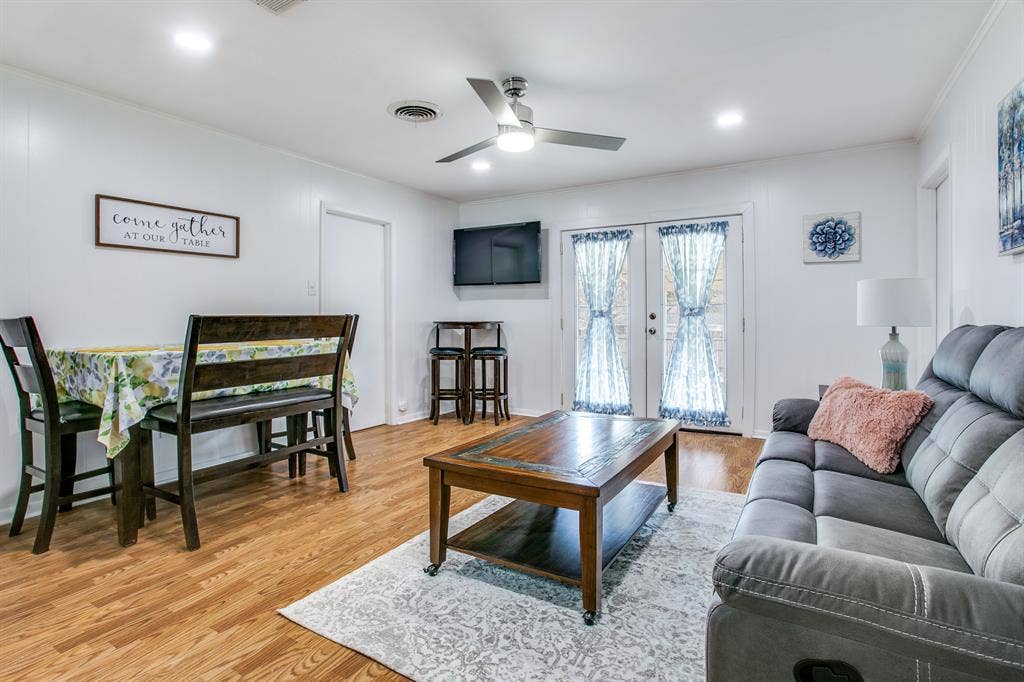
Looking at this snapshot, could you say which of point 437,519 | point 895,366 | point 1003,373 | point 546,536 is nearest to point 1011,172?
point 1003,373

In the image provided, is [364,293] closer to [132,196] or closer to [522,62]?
[132,196]

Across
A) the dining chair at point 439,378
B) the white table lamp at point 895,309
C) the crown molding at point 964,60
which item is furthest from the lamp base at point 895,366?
the dining chair at point 439,378

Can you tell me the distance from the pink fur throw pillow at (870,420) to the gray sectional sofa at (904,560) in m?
0.04

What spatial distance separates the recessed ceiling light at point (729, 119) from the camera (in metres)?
3.42

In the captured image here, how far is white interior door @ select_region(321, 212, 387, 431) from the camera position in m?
4.52

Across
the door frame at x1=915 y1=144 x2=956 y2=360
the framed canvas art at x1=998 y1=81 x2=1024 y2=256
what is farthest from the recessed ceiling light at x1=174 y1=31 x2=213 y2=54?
the door frame at x1=915 y1=144 x2=956 y2=360

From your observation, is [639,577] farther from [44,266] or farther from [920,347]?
[44,266]

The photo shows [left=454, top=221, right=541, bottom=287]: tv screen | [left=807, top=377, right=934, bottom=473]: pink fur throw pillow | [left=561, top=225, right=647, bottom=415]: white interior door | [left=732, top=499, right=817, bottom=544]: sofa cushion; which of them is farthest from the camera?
[left=454, top=221, right=541, bottom=287]: tv screen

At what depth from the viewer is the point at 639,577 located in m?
2.06

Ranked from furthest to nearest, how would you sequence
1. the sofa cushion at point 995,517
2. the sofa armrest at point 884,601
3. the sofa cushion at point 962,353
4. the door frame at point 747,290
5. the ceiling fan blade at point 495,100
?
the door frame at point 747,290 < the ceiling fan blade at point 495,100 < the sofa cushion at point 962,353 < the sofa cushion at point 995,517 < the sofa armrest at point 884,601

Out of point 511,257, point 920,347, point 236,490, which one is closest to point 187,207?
point 236,490

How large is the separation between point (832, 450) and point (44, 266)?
409 centimetres

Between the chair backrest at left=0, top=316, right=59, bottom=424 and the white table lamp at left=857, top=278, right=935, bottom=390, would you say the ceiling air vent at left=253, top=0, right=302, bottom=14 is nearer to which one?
the chair backrest at left=0, top=316, right=59, bottom=424

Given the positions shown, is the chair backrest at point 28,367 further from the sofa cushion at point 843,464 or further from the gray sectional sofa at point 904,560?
the sofa cushion at point 843,464
